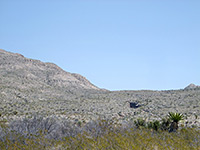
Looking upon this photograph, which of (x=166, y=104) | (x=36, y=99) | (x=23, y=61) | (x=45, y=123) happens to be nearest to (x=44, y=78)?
(x=23, y=61)

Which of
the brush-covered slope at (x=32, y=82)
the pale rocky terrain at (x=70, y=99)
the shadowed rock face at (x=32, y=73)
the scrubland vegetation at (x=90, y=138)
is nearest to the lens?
the scrubland vegetation at (x=90, y=138)

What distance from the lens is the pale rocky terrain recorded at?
2979cm

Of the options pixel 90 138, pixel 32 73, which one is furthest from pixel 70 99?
pixel 90 138

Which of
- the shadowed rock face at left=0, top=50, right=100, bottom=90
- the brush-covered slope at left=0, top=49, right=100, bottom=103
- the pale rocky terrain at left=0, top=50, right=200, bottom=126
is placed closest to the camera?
the pale rocky terrain at left=0, top=50, right=200, bottom=126

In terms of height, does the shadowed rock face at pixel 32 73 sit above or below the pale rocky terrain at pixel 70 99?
above

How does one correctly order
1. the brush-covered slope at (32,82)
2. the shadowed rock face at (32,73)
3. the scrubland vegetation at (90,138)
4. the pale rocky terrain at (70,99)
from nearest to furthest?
the scrubland vegetation at (90,138)
the pale rocky terrain at (70,99)
the brush-covered slope at (32,82)
the shadowed rock face at (32,73)

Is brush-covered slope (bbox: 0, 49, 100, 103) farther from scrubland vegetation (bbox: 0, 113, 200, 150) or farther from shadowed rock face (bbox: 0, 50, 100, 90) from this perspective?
scrubland vegetation (bbox: 0, 113, 200, 150)

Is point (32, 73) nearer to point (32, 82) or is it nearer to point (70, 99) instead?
point (32, 82)

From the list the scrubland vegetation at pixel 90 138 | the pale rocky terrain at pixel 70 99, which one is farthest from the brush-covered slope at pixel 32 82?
the scrubland vegetation at pixel 90 138

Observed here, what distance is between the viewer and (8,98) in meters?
40.8

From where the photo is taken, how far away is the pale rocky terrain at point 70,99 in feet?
97.7

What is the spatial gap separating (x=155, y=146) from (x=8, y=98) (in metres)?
33.5

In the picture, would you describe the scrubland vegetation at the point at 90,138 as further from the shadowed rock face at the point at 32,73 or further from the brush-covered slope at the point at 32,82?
the shadowed rock face at the point at 32,73

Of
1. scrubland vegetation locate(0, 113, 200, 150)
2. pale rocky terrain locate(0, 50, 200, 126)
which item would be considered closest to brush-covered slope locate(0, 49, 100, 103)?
pale rocky terrain locate(0, 50, 200, 126)
